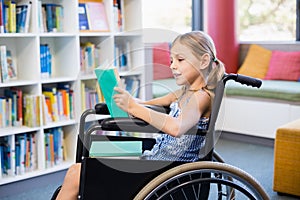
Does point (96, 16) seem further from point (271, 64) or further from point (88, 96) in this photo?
point (271, 64)

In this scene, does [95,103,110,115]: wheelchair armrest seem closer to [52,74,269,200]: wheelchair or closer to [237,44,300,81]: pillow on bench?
[52,74,269,200]: wheelchair

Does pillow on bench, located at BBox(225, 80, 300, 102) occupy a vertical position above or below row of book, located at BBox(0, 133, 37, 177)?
above

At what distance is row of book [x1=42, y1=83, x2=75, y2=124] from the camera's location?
9.36 ft

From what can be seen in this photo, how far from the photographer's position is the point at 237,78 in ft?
5.27

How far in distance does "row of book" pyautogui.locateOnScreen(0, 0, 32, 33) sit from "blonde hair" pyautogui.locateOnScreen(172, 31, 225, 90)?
4.55ft

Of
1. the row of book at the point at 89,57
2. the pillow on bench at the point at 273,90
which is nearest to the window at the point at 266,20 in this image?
the pillow on bench at the point at 273,90

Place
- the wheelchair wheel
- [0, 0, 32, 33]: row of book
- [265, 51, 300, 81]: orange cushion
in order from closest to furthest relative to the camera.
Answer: the wheelchair wheel < [0, 0, 32, 33]: row of book < [265, 51, 300, 81]: orange cushion

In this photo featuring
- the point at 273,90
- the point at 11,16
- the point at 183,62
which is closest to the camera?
the point at 183,62

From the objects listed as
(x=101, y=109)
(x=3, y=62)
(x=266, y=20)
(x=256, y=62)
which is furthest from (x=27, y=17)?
(x=266, y=20)

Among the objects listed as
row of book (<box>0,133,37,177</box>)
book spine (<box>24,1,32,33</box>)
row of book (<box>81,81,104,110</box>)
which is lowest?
row of book (<box>0,133,37,177</box>)

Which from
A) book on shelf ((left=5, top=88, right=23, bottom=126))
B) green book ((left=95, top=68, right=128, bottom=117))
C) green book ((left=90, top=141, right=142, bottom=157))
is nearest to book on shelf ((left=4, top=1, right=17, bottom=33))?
book on shelf ((left=5, top=88, right=23, bottom=126))

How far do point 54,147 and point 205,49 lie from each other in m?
1.65

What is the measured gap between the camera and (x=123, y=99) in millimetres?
1504

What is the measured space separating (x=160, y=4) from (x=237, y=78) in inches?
122
